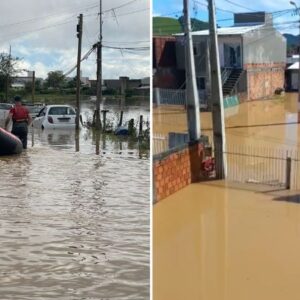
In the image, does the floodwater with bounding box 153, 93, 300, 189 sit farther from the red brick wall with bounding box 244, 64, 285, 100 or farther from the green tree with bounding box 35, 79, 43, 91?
the green tree with bounding box 35, 79, 43, 91

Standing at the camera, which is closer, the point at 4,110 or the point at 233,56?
the point at 233,56

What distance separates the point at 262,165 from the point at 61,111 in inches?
198

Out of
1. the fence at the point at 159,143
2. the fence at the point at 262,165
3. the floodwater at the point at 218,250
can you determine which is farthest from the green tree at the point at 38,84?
the fence at the point at 159,143

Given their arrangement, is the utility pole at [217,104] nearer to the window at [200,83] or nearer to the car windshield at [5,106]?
the window at [200,83]

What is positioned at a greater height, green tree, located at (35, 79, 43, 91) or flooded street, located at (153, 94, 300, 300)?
green tree, located at (35, 79, 43, 91)

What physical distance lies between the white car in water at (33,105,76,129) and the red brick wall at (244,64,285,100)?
5.18 meters

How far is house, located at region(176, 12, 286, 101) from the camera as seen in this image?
120 centimetres

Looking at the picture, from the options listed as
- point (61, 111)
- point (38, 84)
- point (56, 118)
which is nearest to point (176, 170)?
point (38, 84)

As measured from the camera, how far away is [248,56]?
1292mm

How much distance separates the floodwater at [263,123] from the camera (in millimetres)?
1268

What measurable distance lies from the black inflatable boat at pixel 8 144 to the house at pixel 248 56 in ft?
10.9

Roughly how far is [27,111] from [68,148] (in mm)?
679

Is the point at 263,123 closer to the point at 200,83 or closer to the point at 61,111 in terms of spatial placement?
the point at 200,83

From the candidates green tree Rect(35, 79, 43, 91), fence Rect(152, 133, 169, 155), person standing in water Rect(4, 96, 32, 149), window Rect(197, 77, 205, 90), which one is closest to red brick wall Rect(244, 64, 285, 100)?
window Rect(197, 77, 205, 90)
